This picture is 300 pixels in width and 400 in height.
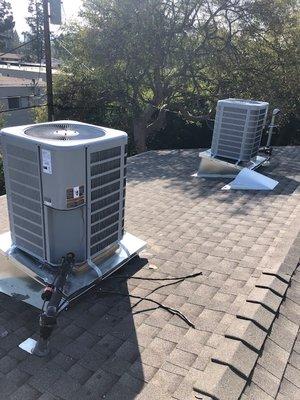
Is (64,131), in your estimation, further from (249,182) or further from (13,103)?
(13,103)

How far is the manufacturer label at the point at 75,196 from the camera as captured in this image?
3496 mm

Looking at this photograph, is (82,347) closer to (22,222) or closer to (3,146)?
(22,222)

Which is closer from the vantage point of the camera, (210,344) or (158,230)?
(210,344)

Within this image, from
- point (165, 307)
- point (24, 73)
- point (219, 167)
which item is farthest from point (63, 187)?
point (24, 73)

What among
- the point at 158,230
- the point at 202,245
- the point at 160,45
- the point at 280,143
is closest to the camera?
the point at 202,245

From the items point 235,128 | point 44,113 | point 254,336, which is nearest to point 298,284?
point 254,336

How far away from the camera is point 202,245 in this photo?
521 centimetres

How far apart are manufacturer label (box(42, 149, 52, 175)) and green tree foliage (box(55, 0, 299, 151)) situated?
13.5 m

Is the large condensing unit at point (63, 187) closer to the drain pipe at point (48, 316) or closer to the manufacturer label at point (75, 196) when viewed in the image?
the manufacturer label at point (75, 196)

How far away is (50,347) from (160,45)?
1476 centimetres

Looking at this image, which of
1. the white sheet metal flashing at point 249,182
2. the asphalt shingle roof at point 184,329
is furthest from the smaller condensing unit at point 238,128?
the asphalt shingle roof at point 184,329

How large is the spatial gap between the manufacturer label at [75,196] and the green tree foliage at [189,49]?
532 inches

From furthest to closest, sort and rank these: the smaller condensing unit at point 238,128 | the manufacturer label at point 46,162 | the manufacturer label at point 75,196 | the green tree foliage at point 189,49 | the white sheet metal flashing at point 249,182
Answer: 1. the green tree foliage at point 189,49
2. the smaller condensing unit at point 238,128
3. the white sheet metal flashing at point 249,182
4. the manufacturer label at point 75,196
5. the manufacturer label at point 46,162

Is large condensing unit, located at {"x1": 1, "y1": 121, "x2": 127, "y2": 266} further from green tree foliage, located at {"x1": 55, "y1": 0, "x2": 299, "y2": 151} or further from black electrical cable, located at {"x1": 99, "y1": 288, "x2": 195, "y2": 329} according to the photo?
green tree foliage, located at {"x1": 55, "y1": 0, "x2": 299, "y2": 151}
